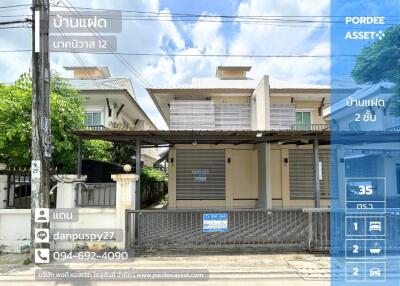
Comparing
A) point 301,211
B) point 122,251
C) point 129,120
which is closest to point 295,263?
point 301,211

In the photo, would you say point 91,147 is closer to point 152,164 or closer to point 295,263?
point 295,263

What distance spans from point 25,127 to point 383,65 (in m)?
10.4

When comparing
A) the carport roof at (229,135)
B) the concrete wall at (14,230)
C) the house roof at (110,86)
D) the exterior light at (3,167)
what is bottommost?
the concrete wall at (14,230)

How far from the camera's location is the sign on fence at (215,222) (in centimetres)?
711

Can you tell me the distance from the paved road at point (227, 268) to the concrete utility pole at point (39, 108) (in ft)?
2.63

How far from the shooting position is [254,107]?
583 inches

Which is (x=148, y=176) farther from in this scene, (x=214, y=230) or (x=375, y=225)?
(x=375, y=225)

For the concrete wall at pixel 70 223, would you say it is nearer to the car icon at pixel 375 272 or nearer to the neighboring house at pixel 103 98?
the car icon at pixel 375 272

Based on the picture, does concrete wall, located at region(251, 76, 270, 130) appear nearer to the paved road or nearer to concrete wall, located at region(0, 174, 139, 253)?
the paved road

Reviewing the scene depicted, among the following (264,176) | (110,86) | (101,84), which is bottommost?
(264,176)

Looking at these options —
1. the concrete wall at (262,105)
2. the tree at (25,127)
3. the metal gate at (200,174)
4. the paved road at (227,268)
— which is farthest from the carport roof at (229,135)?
the metal gate at (200,174)

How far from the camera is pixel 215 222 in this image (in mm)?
7125

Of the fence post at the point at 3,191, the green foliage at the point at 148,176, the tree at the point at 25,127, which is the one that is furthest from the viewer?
the green foliage at the point at 148,176

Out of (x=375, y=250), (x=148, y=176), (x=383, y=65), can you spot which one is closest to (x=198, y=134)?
(x=375, y=250)
